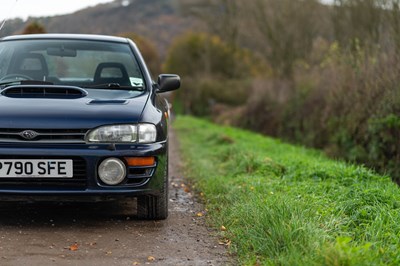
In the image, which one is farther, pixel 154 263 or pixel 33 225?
pixel 33 225

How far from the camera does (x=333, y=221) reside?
4895 millimetres

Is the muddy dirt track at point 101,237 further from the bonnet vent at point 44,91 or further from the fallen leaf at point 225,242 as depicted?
the bonnet vent at point 44,91

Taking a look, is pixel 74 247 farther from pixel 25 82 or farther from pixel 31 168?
pixel 25 82

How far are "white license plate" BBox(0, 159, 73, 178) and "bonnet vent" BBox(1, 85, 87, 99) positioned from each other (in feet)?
2.36

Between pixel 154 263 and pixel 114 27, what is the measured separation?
1547 cm

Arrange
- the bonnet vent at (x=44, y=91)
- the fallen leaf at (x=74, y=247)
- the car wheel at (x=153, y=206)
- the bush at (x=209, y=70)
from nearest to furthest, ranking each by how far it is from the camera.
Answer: the fallen leaf at (x=74, y=247)
the bonnet vent at (x=44, y=91)
the car wheel at (x=153, y=206)
the bush at (x=209, y=70)

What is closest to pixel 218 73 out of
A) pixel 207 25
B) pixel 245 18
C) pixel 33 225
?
pixel 207 25

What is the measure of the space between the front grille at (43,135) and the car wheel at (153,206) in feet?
2.90

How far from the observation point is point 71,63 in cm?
652

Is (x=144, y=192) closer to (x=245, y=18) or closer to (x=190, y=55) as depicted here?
(x=245, y=18)

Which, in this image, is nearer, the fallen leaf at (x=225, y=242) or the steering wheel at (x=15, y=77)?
the fallen leaf at (x=225, y=242)

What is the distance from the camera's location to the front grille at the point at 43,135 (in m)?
5.00

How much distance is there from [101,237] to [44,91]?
1357 mm

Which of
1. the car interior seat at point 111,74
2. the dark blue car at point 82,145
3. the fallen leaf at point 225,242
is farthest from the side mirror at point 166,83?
the fallen leaf at point 225,242
